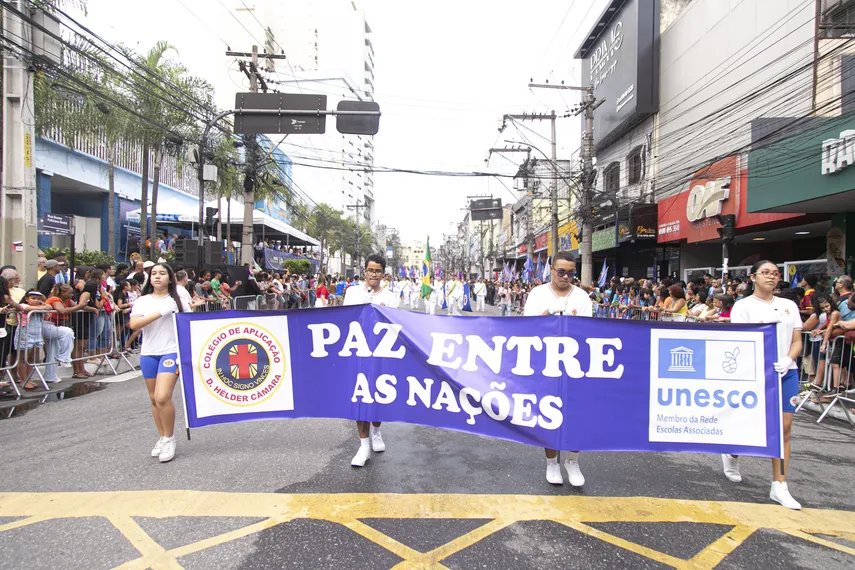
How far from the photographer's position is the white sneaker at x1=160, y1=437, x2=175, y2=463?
4.46 metres

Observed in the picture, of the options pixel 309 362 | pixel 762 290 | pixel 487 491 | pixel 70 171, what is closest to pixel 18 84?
pixel 309 362

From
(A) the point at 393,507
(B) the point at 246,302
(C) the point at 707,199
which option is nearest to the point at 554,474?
(A) the point at 393,507

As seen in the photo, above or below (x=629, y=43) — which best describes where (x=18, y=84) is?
below

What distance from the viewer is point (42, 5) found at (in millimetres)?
10375

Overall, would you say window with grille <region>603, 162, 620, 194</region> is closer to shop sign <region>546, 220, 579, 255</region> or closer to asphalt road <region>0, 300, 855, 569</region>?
shop sign <region>546, 220, 579, 255</region>

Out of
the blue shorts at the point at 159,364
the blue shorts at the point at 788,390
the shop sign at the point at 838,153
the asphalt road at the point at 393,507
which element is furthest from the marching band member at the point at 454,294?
the blue shorts at the point at 788,390

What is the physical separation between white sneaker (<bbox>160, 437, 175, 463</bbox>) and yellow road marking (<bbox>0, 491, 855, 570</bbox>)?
61 centimetres

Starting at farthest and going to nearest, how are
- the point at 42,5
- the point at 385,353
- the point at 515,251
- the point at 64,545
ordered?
the point at 515,251 → the point at 42,5 → the point at 385,353 → the point at 64,545

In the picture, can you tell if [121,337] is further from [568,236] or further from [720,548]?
[568,236]

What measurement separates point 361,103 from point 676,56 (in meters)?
16.2

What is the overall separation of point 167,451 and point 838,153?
1220cm

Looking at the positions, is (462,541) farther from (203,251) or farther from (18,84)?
(203,251)

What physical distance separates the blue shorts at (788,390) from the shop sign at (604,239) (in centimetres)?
2038

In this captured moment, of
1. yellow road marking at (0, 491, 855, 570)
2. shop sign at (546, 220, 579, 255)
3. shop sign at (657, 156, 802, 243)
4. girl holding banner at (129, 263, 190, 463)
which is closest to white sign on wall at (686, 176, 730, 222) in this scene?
shop sign at (657, 156, 802, 243)
